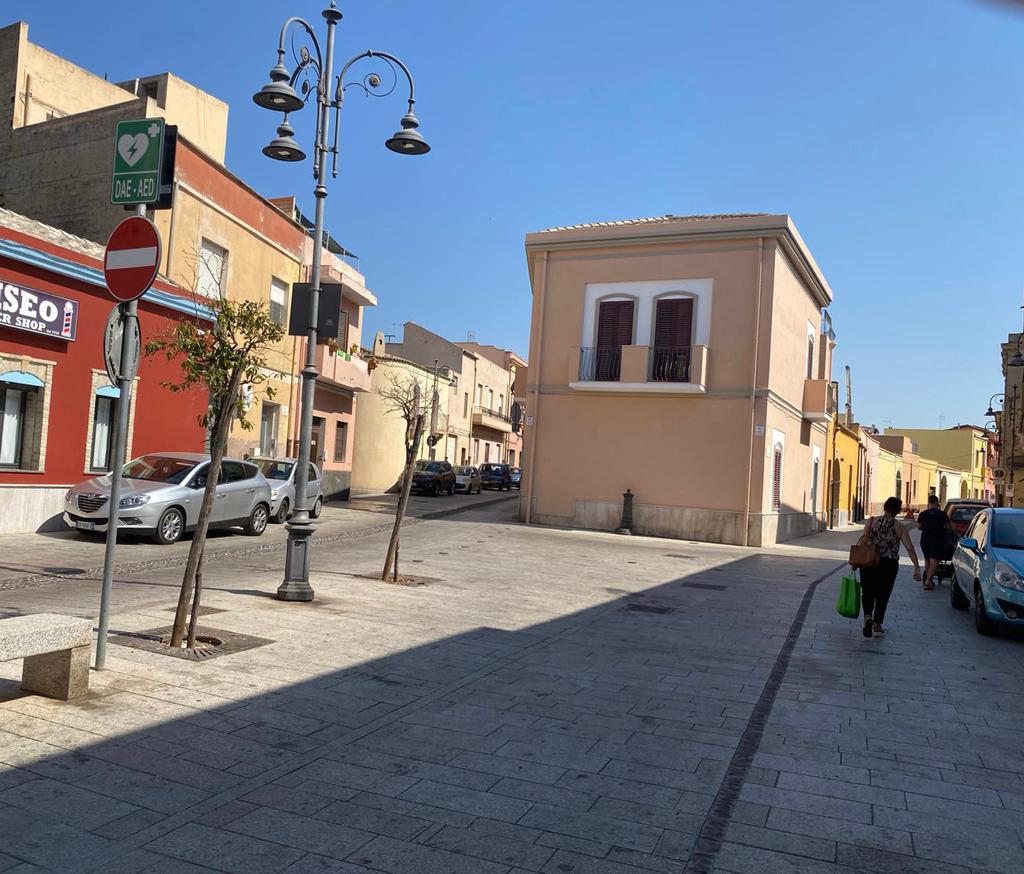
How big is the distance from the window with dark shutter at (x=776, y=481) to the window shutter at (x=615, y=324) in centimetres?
537

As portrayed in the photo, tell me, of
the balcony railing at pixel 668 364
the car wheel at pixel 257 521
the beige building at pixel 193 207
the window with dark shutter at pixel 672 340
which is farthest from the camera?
the window with dark shutter at pixel 672 340

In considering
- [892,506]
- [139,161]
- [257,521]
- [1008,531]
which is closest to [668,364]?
[257,521]

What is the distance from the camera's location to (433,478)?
35469 mm

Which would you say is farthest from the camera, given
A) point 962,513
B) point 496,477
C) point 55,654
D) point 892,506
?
point 496,477

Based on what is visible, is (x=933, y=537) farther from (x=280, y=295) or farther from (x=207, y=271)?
(x=280, y=295)

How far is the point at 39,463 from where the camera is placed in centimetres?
1530

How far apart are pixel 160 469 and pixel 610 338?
13.6 metres

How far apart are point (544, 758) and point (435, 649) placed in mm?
2928

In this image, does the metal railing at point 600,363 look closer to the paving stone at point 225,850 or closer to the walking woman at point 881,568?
the walking woman at point 881,568

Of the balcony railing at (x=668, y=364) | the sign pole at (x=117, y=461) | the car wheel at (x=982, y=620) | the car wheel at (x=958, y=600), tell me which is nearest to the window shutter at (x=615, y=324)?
the balcony railing at (x=668, y=364)

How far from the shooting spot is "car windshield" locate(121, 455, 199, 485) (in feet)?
50.9

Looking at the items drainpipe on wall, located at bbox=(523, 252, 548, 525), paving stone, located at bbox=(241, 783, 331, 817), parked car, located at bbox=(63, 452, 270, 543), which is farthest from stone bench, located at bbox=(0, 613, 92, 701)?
drainpipe on wall, located at bbox=(523, 252, 548, 525)

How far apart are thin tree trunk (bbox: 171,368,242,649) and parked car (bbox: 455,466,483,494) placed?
32.5 metres

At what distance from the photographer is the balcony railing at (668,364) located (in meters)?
23.9
